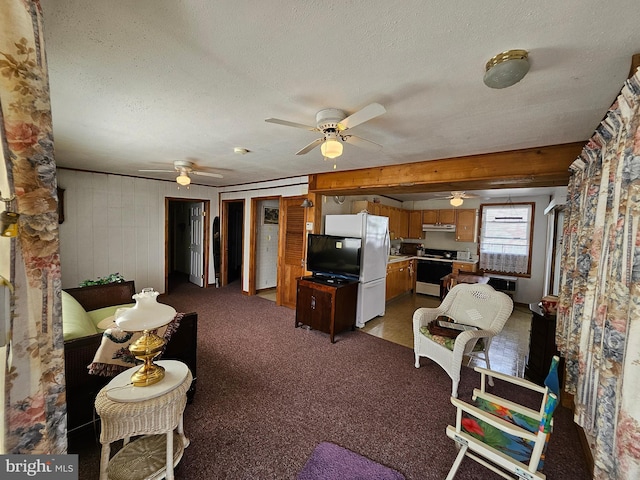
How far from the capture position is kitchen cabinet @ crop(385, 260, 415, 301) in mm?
4990

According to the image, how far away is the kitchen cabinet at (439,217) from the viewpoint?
5.92m

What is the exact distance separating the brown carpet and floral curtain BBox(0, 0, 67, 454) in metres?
1.19

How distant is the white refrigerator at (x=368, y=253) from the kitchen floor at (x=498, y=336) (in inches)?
10.0

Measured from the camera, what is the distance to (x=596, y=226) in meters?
1.52

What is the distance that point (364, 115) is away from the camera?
5.08 ft

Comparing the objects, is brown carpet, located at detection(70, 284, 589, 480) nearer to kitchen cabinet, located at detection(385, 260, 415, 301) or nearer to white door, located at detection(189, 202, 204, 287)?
kitchen cabinet, located at detection(385, 260, 415, 301)

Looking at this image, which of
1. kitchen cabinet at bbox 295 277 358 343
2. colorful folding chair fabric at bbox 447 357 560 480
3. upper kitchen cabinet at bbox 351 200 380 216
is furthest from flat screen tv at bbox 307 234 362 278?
colorful folding chair fabric at bbox 447 357 560 480

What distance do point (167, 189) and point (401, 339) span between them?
16.9 feet

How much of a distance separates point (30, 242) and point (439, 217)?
21.3 ft

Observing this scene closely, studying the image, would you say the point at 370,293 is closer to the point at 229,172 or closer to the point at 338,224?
the point at 338,224

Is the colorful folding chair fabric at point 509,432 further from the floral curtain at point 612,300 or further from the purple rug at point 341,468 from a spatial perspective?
the purple rug at point 341,468

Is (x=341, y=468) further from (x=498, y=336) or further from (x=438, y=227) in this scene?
(x=438, y=227)

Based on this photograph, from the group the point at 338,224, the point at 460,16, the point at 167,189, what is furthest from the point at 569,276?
the point at 167,189

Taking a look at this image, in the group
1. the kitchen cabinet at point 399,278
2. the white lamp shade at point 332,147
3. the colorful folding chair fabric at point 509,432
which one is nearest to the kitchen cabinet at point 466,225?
the kitchen cabinet at point 399,278
